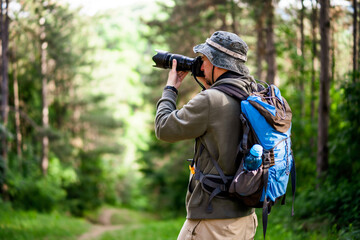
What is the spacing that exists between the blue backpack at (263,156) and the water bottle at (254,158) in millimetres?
33

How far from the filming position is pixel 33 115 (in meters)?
18.5

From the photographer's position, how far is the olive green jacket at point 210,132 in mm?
2521

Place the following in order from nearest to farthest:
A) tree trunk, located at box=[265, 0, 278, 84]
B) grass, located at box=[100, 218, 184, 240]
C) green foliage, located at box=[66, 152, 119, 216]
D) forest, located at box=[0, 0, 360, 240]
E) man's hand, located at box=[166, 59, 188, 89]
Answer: man's hand, located at box=[166, 59, 188, 89] → forest, located at box=[0, 0, 360, 240] → grass, located at box=[100, 218, 184, 240] → tree trunk, located at box=[265, 0, 278, 84] → green foliage, located at box=[66, 152, 119, 216]

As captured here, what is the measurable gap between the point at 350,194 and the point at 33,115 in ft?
53.8

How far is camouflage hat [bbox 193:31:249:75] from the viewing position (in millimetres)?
2645

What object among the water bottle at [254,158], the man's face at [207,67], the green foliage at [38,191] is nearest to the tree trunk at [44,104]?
the green foliage at [38,191]

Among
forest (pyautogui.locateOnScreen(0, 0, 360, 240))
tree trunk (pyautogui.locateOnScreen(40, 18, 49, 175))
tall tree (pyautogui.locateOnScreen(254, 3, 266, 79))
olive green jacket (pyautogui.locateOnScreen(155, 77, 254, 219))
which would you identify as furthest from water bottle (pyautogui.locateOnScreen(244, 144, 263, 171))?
tree trunk (pyautogui.locateOnScreen(40, 18, 49, 175))

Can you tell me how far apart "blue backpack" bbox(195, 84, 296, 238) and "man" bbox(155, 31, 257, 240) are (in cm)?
6

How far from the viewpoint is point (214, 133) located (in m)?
2.56

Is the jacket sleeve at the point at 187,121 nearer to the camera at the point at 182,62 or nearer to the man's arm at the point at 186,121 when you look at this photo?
the man's arm at the point at 186,121

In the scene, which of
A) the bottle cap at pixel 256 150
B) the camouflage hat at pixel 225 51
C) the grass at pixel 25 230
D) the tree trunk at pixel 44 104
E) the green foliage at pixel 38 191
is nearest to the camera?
the bottle cap at pixel 256 150

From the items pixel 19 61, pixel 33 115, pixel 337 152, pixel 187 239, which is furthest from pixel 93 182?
pixel 187 239

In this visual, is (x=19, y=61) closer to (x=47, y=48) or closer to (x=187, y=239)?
(x=47, y=48)

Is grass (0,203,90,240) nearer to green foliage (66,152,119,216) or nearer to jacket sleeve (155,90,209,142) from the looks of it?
jacket sleeve (155,90,209,142)
